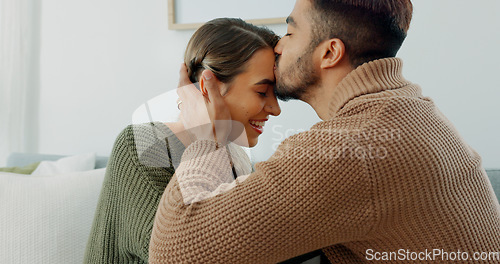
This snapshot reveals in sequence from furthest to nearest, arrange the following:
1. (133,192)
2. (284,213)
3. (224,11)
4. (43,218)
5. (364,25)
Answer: (224,11), (43,218), (133,192), (364,25), (284,213)

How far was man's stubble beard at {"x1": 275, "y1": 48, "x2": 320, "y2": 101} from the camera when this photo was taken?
98cm

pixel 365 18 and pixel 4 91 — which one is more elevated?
pixel 365 18

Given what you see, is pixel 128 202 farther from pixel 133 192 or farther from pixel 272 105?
pixel 272 105

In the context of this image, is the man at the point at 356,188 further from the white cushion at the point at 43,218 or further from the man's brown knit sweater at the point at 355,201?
the white cushion at the point at 43,218

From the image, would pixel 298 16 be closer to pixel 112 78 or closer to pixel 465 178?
pixel 465 178

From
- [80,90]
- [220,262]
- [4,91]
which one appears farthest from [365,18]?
[4,91]

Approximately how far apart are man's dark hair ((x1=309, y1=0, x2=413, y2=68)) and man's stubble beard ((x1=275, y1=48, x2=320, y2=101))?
0.05 m

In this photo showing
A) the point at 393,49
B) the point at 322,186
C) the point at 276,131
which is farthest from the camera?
the point at 276,131

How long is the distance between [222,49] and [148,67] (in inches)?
37.3

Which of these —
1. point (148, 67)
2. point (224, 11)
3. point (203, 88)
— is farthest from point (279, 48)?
point (148, 67)

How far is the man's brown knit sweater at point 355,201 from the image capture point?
706 mm

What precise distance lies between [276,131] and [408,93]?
660mm

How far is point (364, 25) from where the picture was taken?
35.5 inches

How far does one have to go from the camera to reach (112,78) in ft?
6.77
